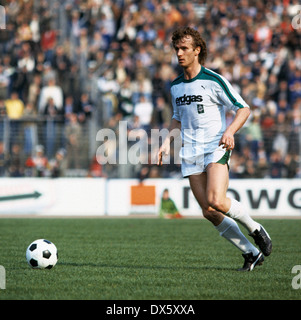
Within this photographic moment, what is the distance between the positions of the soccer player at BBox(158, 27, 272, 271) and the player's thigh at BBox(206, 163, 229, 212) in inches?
0.4

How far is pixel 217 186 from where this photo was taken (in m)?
7.95

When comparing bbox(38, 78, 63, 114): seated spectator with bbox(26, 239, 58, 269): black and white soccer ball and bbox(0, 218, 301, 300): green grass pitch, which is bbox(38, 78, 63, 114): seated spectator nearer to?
bbox(0, 218, 301, 300): green grass pitch

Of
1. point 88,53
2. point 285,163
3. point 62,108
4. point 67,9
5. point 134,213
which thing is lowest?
point 134,213

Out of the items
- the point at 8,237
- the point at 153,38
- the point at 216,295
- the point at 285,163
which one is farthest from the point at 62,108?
the point at 216,295

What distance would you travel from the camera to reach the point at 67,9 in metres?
24.4

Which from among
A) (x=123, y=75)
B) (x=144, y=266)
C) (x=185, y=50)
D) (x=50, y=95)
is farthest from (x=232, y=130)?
(x=123, y=75)

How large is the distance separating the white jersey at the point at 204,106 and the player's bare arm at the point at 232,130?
140mm

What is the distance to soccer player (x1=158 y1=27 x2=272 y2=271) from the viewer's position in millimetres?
8180

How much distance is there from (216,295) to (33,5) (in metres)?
19.5

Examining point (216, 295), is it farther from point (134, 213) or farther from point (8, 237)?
point (134, 213)

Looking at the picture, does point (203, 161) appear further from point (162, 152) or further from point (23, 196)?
point (23, 196)


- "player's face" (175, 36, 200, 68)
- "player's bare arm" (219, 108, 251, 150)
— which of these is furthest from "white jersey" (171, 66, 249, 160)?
"player's face" (175, 36, 200, 68)

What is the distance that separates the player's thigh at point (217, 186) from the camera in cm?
793
